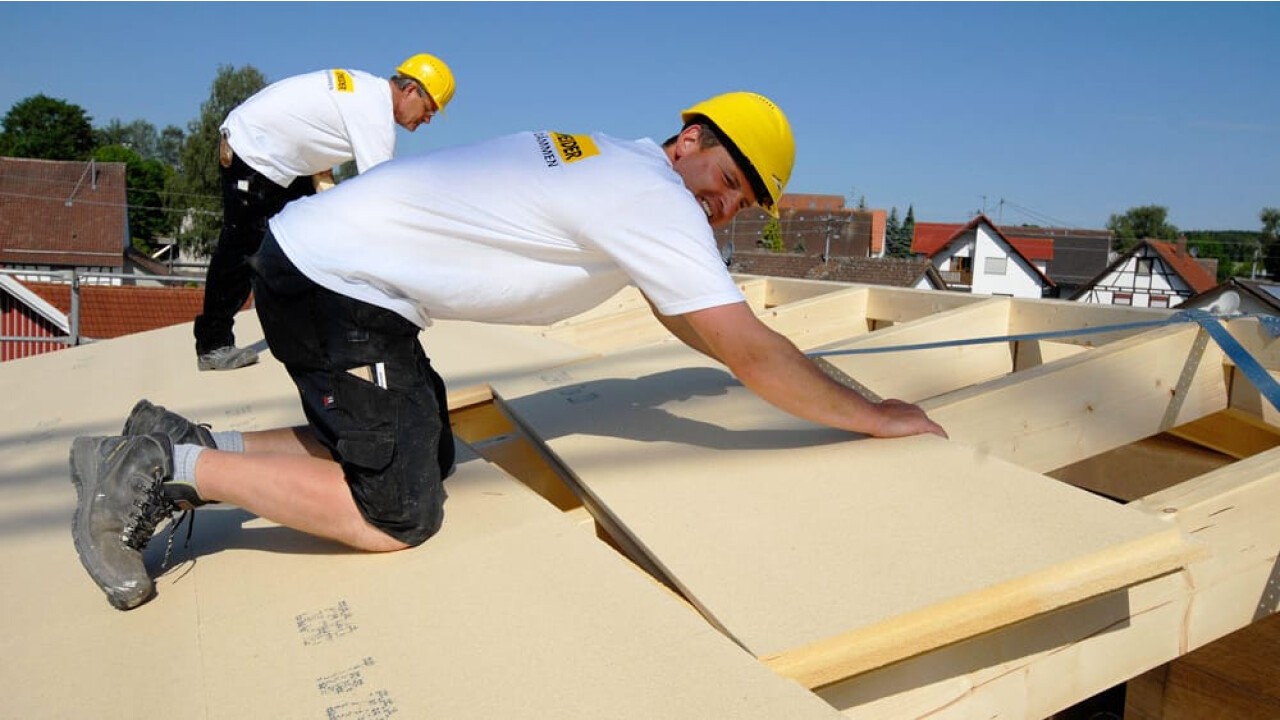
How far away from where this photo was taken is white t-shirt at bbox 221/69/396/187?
3318mm

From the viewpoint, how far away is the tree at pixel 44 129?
60.0 metres

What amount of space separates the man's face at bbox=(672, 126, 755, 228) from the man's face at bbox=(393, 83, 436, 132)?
73.5 inches

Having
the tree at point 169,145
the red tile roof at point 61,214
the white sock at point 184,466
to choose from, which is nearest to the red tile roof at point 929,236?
the red tile roof at point 61,214

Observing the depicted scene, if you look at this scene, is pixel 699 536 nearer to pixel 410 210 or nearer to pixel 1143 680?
pixel 410 210

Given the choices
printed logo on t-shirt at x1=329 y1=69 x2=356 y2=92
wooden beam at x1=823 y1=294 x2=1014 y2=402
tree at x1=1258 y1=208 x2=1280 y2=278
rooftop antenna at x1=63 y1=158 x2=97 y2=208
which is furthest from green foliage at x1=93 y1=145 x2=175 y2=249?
tree at x1=1258 y1=208 x2=1280 y2=278

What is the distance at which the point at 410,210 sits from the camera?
170cm

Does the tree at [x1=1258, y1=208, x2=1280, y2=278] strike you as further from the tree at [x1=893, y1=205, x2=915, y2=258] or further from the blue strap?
the blue strap

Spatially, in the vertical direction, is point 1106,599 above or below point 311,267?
below

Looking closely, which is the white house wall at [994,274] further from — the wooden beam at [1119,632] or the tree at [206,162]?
the wooden beam at [1119,632]

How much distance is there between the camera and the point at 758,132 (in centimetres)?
183

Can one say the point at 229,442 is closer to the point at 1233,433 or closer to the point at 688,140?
the point at 688,140

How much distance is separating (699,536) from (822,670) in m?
0.41

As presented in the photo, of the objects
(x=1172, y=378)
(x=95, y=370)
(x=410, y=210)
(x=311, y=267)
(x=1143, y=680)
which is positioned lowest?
(x=1143, y=680)

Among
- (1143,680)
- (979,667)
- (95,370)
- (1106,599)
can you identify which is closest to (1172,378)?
(1143,680)
